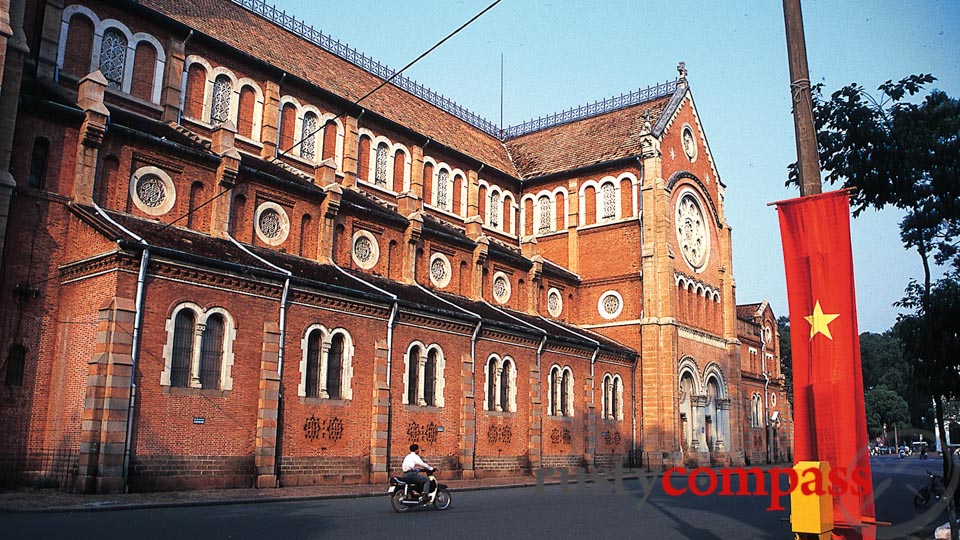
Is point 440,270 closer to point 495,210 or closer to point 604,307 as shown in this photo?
point 495,210

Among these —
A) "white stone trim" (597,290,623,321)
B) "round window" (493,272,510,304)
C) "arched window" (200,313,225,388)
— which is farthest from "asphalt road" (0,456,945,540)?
"white stone trim" (597,290,623,321)

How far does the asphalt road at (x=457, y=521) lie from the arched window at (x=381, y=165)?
766 inches

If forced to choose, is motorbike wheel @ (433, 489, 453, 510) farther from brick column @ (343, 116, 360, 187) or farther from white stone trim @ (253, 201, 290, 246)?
brick column @ (343, 116, 360, 187)

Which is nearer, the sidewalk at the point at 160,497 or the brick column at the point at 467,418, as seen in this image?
the sidewalk at the point at 160,497

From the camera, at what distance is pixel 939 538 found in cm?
1250

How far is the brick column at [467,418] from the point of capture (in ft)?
98.6

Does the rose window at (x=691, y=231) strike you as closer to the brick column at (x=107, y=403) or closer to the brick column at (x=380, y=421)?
the brick column at (x=380, y=421)

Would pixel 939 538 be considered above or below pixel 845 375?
below

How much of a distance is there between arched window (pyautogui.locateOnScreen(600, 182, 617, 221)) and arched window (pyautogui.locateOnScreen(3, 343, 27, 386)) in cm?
3201

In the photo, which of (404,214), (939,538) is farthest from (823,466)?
(404,214)

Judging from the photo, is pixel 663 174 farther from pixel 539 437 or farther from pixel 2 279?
pixel 2 279

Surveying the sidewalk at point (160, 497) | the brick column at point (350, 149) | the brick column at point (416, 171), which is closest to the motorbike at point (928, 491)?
the sidewalk at point (160, 497)

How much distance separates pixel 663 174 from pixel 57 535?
37862 mm

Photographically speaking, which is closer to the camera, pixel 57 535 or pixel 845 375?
pixel 845 375
